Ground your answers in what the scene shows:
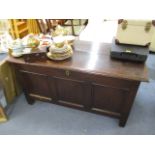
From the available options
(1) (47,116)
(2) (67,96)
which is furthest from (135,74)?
(1) (47,116)

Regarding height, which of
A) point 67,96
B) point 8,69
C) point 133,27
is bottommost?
point 67,96

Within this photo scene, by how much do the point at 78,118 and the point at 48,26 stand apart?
193cm

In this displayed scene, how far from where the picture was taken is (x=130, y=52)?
118 centimetres

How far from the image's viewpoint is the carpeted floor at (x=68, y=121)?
1.55m

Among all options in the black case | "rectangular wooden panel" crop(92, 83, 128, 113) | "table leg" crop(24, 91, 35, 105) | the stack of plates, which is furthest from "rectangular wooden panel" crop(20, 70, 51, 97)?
the black case

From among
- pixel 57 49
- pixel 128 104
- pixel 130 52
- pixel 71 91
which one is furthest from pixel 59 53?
pixel 128 104

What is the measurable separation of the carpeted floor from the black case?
0.73 m

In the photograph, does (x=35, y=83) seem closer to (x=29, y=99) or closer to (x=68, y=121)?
(x=29, y=99)

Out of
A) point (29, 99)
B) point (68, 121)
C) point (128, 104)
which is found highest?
point (128, 104)

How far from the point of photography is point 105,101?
1.41 metres

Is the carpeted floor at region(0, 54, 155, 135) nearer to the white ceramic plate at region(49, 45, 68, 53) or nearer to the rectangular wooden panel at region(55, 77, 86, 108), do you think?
the rectangular wooden panel at region(55, 77, 86, 108)

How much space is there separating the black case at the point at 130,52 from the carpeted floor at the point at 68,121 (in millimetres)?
735

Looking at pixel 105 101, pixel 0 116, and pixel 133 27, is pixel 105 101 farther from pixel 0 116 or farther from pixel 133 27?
pixel 0 116

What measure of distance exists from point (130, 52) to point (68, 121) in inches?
37.3
